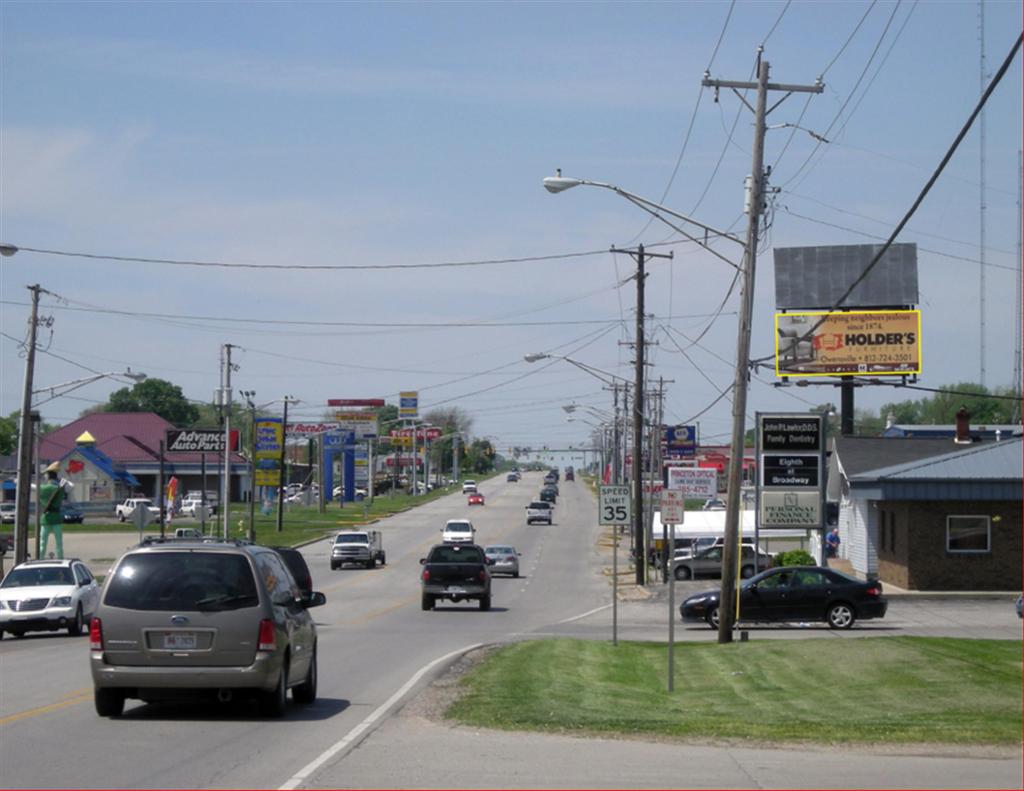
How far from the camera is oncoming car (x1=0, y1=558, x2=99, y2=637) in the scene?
29156 millimetres

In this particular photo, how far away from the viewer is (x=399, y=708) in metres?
15.4

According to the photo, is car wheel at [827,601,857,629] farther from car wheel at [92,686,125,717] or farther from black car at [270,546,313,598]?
car wheel at [92,686,125,717]

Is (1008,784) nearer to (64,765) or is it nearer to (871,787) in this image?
(871,787)

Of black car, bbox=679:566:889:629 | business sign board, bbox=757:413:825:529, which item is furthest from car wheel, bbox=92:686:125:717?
business sign board, bbox=757:413:825:529

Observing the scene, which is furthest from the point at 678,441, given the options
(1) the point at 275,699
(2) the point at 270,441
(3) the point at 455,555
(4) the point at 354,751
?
(4) the point at 354,751

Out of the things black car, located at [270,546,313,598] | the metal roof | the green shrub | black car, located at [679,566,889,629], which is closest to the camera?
black car, located at [270,546,313,598]

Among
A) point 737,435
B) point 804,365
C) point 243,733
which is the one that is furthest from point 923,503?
point 243,733

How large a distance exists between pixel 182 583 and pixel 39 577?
18.2 metres

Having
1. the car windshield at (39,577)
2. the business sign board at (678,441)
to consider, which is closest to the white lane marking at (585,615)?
the car windshield at (39,577)

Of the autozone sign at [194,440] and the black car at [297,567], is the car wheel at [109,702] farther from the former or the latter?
the autozone sign at [194,440]

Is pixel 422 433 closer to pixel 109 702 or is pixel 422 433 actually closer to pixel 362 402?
pixel 362 402

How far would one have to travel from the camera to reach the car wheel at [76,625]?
97.2 ft

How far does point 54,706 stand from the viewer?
50.7ft

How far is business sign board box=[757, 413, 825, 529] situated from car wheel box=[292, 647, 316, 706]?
24935 mm
